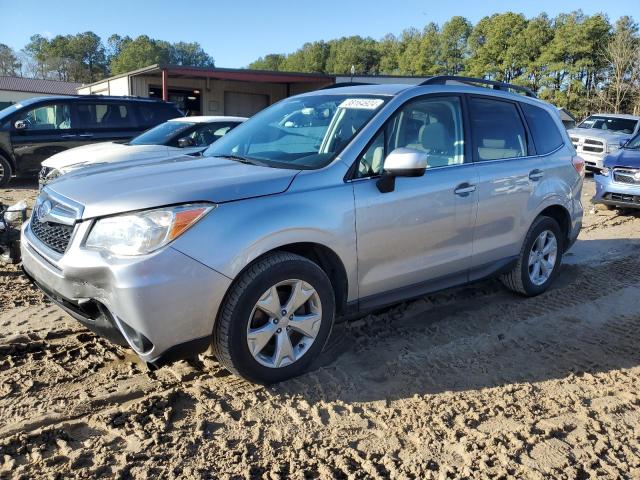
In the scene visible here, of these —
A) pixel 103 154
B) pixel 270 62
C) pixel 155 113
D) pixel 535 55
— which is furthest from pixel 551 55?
pixel 270 62

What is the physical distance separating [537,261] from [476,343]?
4.71ft

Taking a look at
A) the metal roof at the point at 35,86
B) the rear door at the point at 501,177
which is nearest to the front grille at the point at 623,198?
the rear door at the point at 501,177

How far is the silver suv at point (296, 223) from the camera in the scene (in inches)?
111

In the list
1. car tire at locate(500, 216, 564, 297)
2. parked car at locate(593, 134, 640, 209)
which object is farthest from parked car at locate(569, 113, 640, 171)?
car tire at locate(500, 216, 564, 297)

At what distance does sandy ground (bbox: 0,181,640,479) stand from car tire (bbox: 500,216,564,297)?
535 millimetres

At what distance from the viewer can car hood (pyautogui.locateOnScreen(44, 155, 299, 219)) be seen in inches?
114

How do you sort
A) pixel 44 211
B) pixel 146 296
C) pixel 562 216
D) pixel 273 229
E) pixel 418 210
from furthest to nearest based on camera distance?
1. pixel 562 216
2. pixel 418 210
3. pixel 44 211
4. pixel 273 229
5. pixel 146 296

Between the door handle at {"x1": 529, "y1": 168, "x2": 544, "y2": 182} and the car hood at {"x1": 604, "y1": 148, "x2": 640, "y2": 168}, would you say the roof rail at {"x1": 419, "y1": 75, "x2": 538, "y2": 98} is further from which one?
the car hood at {"x1": 604, "y1": 148, "x2": 640, "y2": 168}

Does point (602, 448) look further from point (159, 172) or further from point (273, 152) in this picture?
point (159, 172)

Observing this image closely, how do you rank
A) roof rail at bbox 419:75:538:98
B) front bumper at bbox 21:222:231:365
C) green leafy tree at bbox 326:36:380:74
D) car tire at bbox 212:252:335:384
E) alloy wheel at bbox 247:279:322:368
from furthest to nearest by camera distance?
green leafy tree at bbox 326:36:380:74 → roof rail at bbox 419:75:538:98 → alloy wheel at bbox 247:279:322:368 → car tire at bbox 212:252:335:384 → front bumper at bbox 21:222:231:365

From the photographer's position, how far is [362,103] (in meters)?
3.87

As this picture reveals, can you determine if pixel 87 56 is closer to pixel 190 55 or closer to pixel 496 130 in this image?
pixel 190 55

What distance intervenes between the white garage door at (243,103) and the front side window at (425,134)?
24.0 meters

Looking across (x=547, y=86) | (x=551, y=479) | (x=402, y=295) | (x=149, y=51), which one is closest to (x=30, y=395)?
(x=402, y=295)
